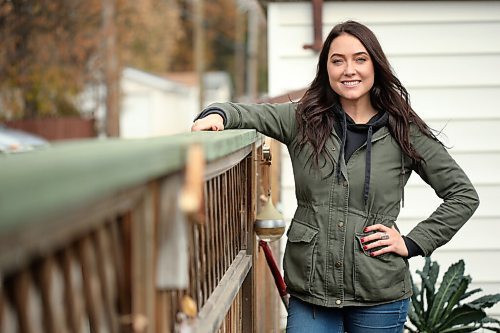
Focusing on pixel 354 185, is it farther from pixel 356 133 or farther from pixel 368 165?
A: pixel 356 133

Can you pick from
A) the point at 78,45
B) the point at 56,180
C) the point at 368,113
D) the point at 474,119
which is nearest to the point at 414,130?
the point at 368,113

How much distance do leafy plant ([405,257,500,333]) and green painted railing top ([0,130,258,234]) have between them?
4415 millimetres

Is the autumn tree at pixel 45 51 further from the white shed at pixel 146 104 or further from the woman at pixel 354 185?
the woman at pixel 354 185

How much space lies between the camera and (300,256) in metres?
3.85

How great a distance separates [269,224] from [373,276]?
594 millimetres

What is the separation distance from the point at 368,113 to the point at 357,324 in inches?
31.2

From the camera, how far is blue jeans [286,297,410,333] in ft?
12.6

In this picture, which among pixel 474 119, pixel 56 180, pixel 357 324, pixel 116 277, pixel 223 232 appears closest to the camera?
pixel 56 180

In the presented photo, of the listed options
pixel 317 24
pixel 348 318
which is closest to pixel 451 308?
pixel 348 318

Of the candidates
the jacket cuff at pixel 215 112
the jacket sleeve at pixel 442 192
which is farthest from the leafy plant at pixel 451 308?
the jacket cuff at pixel 215 112

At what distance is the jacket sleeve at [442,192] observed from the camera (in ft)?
12.9

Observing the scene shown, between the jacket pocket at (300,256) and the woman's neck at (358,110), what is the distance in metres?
0.45

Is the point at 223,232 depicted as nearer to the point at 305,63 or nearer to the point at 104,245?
the point at 104,245

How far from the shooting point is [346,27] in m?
3.91
